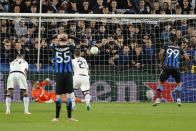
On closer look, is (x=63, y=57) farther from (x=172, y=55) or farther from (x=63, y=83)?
(x=172, y=55)

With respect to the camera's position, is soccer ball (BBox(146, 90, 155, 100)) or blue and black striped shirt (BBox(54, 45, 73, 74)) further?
soccer ball (BBox(146, 90, 155, 100))

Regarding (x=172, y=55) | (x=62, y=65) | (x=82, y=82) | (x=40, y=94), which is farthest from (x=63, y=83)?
(x=40, y=94)

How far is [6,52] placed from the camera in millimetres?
21094

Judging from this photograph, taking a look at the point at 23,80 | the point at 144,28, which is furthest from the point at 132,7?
the point at 23,80

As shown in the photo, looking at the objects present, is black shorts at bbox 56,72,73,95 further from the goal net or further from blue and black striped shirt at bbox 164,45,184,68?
the goal net

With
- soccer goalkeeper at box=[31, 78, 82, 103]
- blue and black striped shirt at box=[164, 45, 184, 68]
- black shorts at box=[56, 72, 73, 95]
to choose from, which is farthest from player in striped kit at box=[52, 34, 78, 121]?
soccer goalkeeper at box=[31, 78, 82, 103]

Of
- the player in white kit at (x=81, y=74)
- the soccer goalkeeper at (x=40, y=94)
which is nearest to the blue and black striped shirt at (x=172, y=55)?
the player in white kit at (x=81, y=74)

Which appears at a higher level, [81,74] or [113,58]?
[113,58]

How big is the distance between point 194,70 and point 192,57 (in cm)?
54

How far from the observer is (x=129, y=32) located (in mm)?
21828

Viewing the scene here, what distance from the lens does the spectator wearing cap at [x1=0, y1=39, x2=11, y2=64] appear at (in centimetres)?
2100

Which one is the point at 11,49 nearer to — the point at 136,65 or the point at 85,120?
the point at 136,65

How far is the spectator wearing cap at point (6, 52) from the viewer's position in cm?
2100

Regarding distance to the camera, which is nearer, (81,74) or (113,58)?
(81,74)
